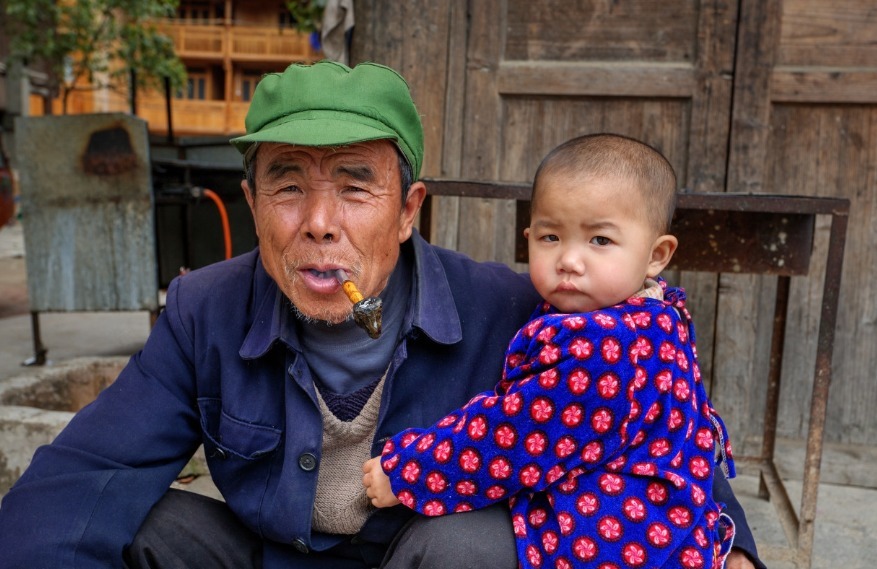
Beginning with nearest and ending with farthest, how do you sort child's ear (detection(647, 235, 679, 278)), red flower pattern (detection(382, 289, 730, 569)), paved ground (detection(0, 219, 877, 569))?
1. red flower pattern (detection(382, 289, 730, 569))
2. child's ear (detection(647, 235, 679, 278))
3. paved ground (detection(0, 219, 877, 569))

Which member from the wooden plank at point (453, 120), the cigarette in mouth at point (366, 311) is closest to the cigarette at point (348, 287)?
the cigarette in mouth at point (366, 311)

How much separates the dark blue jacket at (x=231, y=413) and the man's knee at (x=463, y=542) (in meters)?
0.19

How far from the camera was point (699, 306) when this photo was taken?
3.42 meters

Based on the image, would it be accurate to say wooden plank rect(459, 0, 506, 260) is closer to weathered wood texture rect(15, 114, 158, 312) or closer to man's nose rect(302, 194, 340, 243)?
man's nose rect(302, 194, 340, 243)

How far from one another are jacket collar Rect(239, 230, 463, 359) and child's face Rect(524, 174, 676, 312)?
28 cm

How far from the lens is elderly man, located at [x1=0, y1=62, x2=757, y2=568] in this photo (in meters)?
1.61

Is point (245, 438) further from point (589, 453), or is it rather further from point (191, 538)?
point (589, 453)

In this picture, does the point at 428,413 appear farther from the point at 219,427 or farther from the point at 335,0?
the point at 335,0

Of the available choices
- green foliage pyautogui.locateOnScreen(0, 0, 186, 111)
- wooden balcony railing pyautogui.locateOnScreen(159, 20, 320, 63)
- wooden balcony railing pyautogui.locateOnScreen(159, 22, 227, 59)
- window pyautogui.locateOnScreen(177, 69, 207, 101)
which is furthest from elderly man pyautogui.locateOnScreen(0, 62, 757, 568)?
window pyautogui.locateOnScreen(177, 69, 207, 101)

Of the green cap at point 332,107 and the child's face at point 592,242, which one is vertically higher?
the green cap at point 332,107

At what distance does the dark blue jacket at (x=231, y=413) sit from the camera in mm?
1595

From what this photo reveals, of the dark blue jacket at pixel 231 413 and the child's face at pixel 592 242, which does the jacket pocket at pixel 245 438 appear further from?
the child's face at pixel 592 242

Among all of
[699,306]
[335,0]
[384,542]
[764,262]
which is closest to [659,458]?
[384,542]

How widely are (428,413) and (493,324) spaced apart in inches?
10.2
